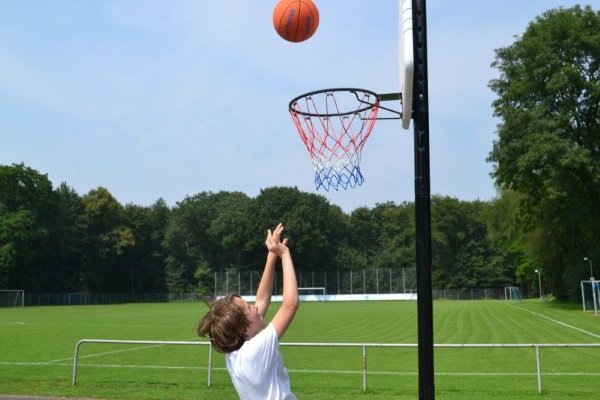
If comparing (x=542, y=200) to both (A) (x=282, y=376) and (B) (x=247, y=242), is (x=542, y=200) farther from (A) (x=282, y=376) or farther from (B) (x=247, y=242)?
(B) (x=247, y=242)

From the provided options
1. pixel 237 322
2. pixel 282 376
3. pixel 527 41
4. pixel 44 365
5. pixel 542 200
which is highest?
pixel 527 41

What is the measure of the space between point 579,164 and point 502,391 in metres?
29.6

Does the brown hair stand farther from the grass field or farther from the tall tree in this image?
the tall tree

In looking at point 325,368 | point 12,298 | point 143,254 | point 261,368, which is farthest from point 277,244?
point 143,254

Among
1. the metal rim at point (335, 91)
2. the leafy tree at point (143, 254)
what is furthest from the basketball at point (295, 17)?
the leafy tree at point (143, 254)

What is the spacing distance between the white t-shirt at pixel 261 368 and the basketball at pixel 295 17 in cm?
473

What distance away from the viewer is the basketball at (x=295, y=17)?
6938mm

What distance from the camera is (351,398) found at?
35.6ft

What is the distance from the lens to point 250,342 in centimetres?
293

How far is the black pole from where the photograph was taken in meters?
5.10

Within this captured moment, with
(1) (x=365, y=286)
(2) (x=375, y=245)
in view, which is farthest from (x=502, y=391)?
(2) (x=375, y=245)

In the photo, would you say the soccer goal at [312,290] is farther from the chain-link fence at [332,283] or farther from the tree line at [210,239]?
the tree line at [210,239]

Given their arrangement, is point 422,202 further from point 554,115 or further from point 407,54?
point 554,115

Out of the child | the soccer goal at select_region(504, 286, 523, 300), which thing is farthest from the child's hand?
the soccer goal at select_region(504, 286, 523, 300)
